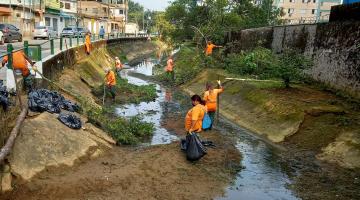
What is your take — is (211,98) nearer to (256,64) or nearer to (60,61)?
(256,64)

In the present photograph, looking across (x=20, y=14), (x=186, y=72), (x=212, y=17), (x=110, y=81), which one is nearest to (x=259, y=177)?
(x=110, y=81)

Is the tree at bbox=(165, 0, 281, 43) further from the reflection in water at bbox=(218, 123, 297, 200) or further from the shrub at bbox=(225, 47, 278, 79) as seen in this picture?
the reflection in water at bbox=(218, 123, 297, 200)

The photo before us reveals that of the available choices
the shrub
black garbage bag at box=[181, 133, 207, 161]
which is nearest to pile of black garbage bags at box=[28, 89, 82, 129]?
black garbage bag at box=[181, 133, 207, 161]

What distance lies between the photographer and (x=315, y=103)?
1485 cm

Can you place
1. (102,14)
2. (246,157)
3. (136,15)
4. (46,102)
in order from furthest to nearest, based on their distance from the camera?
1. (136,15)
2. (102,14)
3. (246,157)
4. (46,102)

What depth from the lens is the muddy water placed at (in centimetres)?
941

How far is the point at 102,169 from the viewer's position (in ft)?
30.1

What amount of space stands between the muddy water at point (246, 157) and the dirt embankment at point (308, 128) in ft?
1.34

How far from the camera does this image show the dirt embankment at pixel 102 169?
314 inches

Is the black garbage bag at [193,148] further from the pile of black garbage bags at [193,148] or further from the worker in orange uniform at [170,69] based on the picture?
the worker in orange uniform at [170,69]

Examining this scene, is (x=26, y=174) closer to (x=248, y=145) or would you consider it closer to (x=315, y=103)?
(x=248, y=145)

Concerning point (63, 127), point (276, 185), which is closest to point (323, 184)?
point (276, 185)

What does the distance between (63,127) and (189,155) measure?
3332 millimetres

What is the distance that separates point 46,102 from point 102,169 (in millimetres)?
2990
